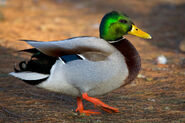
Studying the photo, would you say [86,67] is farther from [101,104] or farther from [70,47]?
[101,104]

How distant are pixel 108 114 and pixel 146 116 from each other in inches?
16.9

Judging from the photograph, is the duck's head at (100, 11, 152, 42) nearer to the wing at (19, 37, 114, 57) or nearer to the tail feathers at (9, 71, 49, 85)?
the wing at (19, 37, 114, 57)

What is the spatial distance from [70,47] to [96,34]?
5.22 metres

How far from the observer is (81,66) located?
133 inches

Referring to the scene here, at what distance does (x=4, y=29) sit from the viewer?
8219 mm

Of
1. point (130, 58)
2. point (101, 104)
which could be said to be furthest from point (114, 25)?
point (101, 104)

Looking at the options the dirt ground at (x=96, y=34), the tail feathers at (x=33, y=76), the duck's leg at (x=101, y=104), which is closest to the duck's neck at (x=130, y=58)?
the duck's leg at (x=101, y=104)

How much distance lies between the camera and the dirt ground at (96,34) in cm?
365

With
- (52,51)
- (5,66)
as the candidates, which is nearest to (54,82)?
(52,51)

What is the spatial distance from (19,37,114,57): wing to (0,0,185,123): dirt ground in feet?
2.32

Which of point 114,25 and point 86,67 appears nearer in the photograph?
point 86,67

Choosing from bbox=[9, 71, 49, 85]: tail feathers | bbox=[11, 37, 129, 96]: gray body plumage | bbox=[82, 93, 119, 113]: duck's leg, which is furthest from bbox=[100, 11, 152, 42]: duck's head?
bbox=[9, 71, 49, 85]: tail feathers

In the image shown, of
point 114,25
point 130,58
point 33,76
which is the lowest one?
point 33,76

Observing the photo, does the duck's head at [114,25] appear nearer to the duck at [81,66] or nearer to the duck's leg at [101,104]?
the duck at [81,66]
